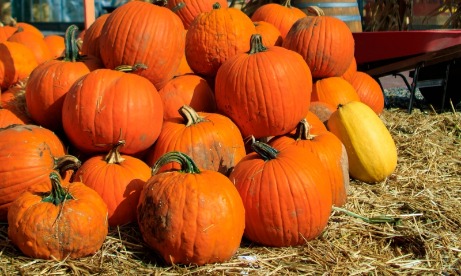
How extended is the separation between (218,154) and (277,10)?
2.33 meters

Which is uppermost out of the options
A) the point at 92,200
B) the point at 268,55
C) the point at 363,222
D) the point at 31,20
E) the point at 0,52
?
the point at 268,55

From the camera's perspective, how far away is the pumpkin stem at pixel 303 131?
3375 mm

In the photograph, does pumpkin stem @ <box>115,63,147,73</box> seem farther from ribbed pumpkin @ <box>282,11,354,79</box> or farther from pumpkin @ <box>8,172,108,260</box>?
ribbed pumpkin @ <box>282,11,354,79</box>

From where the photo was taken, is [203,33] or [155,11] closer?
[155,11]

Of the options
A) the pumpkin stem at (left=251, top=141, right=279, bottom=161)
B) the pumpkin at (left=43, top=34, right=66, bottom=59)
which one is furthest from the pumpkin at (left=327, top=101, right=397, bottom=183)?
the pumpkin at (left=43, top=34, right=66, bottom=59)

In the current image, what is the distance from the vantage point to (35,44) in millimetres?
4996

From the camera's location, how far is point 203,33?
372cm

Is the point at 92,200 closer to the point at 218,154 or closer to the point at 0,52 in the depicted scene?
the point at 218,154

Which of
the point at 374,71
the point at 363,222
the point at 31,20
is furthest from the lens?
the point at 31,20

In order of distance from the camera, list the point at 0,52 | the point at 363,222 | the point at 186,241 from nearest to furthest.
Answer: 1. the point at 186,241
2. the point at 363,222
3. the point at 0,52

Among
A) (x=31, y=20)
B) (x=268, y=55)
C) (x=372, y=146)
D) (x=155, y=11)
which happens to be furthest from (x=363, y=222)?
(x=31, y=20)

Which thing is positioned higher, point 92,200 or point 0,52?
point 0,52

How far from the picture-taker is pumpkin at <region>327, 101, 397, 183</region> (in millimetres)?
3711

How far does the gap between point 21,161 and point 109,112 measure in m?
0.51
